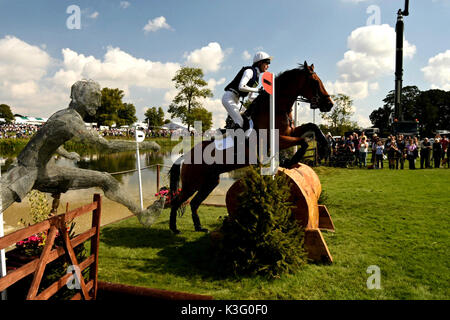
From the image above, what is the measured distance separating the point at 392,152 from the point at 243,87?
12009mm

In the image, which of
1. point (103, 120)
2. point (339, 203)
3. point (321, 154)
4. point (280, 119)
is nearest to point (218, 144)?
point (280, 119)

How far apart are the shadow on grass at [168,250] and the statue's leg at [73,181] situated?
4.62 feet

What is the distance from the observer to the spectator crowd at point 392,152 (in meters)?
12.5

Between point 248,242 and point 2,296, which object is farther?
point 248,242

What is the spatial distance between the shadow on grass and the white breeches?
196 cm

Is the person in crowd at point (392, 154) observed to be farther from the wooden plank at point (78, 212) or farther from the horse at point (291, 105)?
the wooden plank at point (78, 212)

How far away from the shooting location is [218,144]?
4.26m

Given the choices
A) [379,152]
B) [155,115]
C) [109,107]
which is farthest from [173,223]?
[155,115]

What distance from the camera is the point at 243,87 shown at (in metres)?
3.82

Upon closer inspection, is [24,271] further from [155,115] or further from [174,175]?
[155,115]
